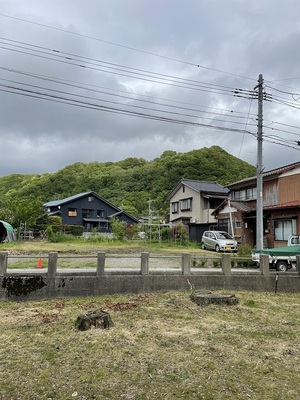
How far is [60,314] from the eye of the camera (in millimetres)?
6520

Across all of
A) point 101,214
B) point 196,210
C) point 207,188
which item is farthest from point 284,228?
point 101,214

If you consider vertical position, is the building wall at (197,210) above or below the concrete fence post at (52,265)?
above

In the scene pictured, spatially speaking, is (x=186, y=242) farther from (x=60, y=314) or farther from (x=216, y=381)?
(x=216, y=381)

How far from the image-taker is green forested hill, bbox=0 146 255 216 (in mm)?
40406

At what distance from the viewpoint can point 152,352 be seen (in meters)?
4.59

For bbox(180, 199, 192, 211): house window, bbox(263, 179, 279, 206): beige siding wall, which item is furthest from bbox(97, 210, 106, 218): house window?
bbox(263, 179, 279, 206): beige siding wall

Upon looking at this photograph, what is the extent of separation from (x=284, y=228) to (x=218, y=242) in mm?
3887

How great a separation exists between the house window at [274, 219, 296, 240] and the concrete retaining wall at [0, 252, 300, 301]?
28.7ft

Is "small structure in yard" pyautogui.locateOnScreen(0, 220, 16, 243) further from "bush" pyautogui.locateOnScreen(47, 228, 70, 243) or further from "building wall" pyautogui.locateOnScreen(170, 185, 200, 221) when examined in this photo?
"building wall" pyautogui.locateOnScreen(170, 185, 200, 221)

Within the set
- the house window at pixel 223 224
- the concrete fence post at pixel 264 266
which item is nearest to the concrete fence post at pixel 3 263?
the concrete fence post at pixel 264 266

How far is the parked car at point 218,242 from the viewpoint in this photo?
18580 mm

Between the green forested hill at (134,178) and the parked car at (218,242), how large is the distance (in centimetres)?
1729

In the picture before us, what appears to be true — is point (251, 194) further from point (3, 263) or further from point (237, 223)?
point (3, 263)

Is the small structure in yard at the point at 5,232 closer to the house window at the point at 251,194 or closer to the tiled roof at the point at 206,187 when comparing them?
the tiled roof at the point at 206,187
